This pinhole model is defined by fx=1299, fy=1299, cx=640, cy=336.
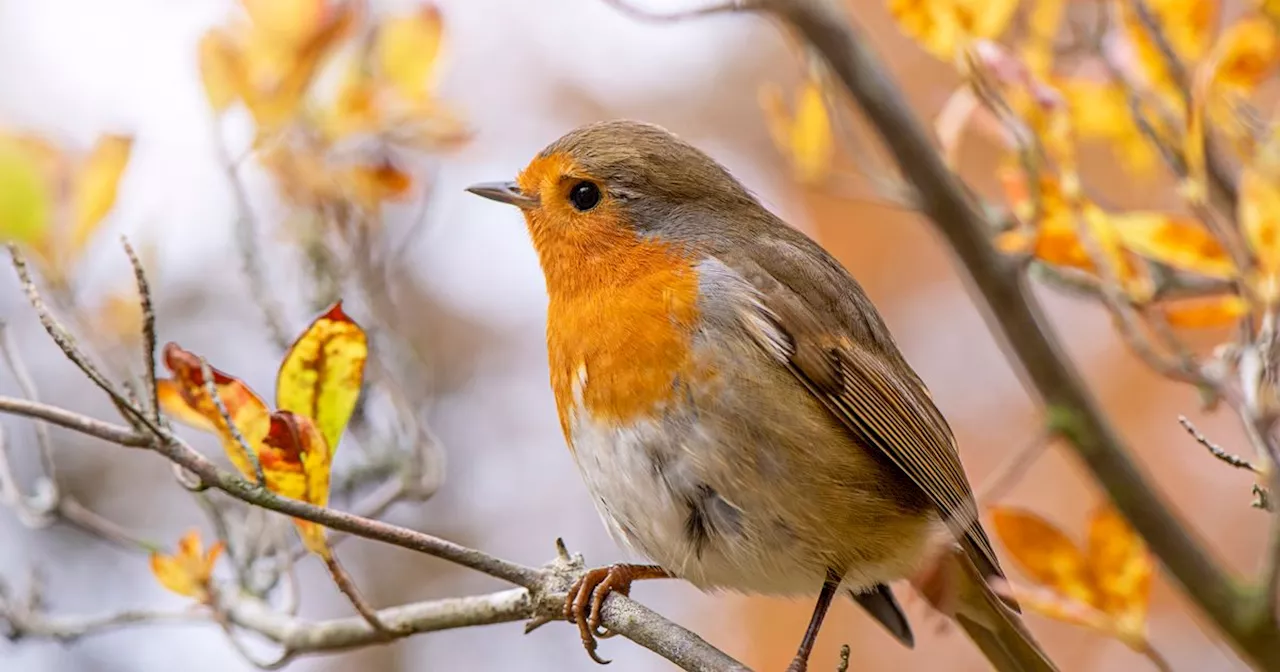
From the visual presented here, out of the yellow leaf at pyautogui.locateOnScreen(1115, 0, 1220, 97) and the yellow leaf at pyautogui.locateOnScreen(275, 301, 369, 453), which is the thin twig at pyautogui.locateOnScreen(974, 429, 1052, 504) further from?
the yellow leaf at pyautogui.locateOnScreen(275, 301, 369, 453)

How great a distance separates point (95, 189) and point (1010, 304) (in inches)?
64.4

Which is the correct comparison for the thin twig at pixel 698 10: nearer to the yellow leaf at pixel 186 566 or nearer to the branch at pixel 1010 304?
the branch at pixel 1010 304

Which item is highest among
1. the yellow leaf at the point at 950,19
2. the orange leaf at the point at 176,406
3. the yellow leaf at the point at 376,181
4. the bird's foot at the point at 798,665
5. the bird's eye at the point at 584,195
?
the yellow leaf at the point at 950,19

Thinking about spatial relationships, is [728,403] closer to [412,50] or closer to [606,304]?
[606,304]

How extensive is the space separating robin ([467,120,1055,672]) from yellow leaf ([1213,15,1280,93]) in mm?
936

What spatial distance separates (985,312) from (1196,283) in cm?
73

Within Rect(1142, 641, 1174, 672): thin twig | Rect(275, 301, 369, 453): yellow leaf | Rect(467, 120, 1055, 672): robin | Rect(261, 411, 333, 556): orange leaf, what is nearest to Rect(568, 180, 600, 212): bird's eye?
Rect(467, 120, 1055, 672): robin

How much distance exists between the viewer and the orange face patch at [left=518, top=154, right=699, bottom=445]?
97.8 inches

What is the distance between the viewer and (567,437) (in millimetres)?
2639

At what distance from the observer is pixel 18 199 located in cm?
206

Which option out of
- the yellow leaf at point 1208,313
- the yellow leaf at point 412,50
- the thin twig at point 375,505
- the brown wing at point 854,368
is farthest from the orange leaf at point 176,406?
the yellow leaf at point 1208,313

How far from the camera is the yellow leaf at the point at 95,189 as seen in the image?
2387mm

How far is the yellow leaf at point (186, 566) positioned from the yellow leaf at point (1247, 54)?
6.43 ft

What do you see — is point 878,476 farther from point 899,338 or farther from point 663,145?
point 899,338
